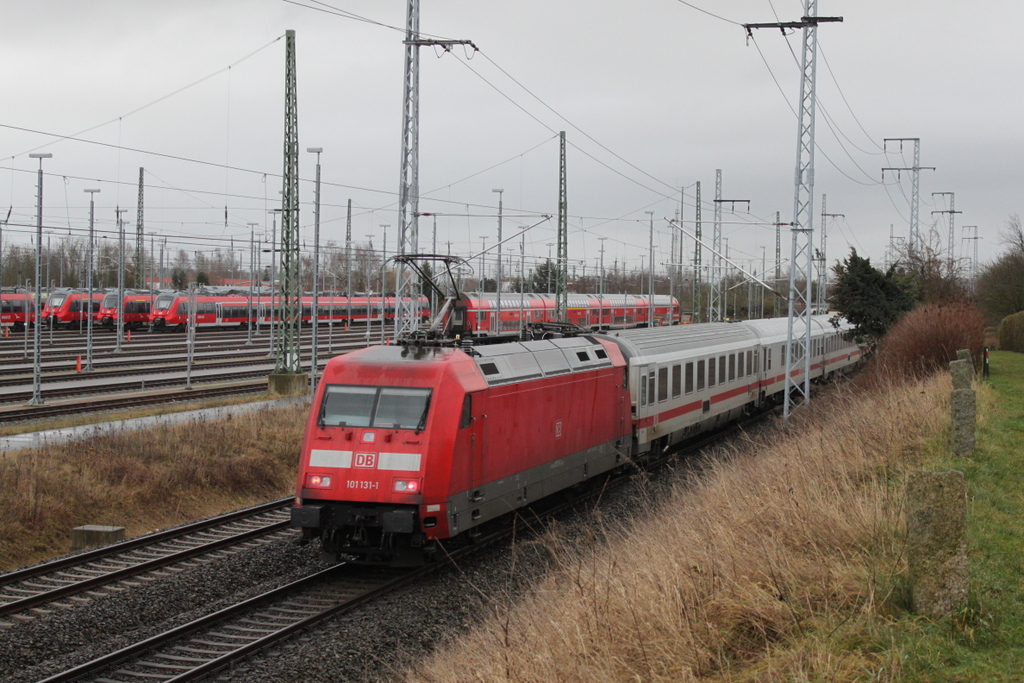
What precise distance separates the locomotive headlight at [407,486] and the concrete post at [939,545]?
6660 millimetres

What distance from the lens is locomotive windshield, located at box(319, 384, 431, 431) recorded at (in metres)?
12.6

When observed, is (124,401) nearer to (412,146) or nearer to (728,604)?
(412,146)

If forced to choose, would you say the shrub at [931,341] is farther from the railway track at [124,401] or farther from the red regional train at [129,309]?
the red regional train at [129,309]

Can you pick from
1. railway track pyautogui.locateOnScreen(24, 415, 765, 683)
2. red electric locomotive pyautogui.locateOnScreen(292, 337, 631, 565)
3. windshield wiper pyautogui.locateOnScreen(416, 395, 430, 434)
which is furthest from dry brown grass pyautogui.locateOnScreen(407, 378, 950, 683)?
windshield wiper pyautogui.locateOnScreen(416, 395, 430, 434)

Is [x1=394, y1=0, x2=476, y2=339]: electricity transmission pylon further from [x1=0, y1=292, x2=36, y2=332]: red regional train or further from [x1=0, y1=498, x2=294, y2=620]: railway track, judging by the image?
[x1=0, y1=292, x2=36, y2=332]: red regional train

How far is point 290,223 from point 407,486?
1835 cm

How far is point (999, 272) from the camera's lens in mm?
52438

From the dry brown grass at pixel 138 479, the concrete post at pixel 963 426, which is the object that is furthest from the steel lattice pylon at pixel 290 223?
the concrete post at pixel 963 426

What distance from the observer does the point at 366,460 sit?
12.4 metres

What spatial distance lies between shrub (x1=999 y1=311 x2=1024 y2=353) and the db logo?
3796cm

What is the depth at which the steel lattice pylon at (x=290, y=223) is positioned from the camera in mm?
28062

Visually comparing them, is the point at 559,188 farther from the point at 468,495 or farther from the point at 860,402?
the point at 468,495

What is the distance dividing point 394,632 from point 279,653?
133 centimetres

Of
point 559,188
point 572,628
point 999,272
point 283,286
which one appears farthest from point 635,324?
point 572,628
